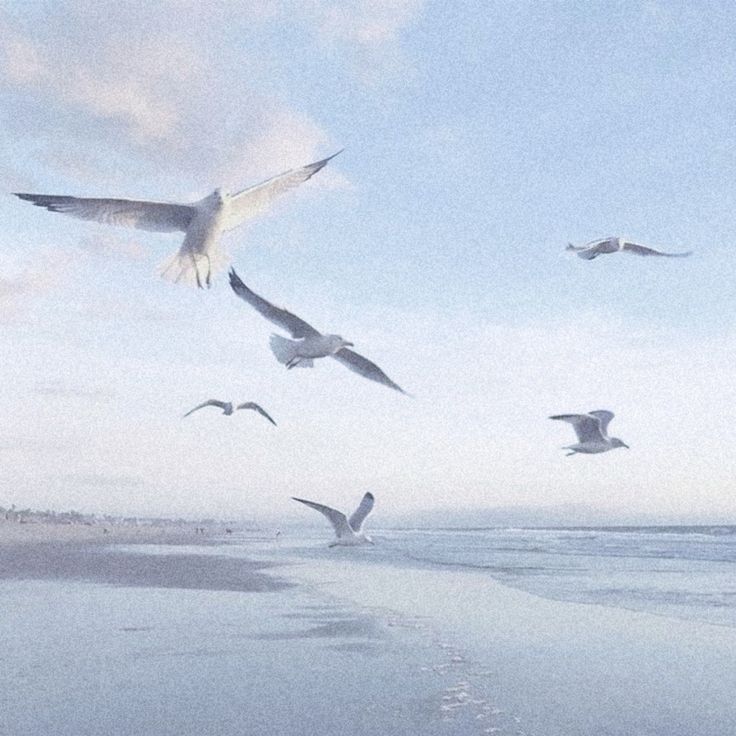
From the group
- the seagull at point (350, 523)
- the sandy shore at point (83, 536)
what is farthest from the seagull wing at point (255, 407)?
the sandy shore at point (83, 536)

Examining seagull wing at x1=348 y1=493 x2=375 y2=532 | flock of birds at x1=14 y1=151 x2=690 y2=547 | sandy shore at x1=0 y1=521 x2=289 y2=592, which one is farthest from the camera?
seagull wing at x1=348 y1=493 x2=375 y2=532

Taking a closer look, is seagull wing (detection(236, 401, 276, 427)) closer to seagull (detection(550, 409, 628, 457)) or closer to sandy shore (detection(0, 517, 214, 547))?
seagull (detection(550, 409, 628, 457))

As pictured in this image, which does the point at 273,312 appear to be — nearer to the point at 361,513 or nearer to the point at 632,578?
the point at 361,513

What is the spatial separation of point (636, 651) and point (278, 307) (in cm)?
657

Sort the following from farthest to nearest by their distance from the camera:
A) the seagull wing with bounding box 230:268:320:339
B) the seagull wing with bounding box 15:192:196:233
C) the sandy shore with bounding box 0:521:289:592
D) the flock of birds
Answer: the sandy shore with bounding box 0:521:289:592
the seagull wing with bounding box 230:268:320:339
the flock of birds
the seagull wing with bounding box 15:192:196:233

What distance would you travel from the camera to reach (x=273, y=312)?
12875 mm

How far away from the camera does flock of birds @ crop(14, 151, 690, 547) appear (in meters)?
10.9

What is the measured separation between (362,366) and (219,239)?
3224 mm

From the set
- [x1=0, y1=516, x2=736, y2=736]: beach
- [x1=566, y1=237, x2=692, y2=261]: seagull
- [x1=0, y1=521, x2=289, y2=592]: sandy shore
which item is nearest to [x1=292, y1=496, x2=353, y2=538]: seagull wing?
[x1=0, y1=521, x2=289, y2=592]: sandy shore

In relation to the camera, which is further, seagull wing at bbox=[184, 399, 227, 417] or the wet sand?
seagull wing at bbox=[184, 399, 227, 417]

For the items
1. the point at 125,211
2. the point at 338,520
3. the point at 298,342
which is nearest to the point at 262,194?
the point at 125,211

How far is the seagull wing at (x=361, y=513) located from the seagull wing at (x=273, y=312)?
392 inches

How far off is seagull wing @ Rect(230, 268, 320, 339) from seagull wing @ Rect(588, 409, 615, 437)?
5.96 meters

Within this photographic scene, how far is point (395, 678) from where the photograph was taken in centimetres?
886
